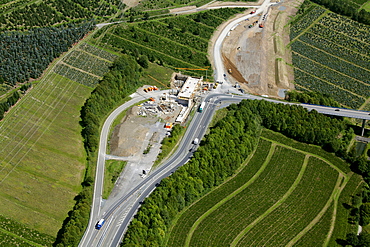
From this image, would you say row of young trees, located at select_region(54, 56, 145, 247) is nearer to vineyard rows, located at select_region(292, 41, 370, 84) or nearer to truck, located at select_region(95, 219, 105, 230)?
truck, located at select_region(95, 219, 105, 230)

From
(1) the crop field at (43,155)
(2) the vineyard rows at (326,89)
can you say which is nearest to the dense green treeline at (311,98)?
(2) the vineyard rows at (326,89)

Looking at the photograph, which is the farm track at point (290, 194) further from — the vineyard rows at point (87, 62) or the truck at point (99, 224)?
the vineyard rows at point (87, 62)

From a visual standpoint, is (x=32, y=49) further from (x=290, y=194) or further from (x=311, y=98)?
(x=290, y=194)

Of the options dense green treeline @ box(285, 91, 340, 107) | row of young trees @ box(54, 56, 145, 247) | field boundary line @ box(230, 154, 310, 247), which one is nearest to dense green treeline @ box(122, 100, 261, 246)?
row of young trees @ box(54, 56, 145, 247)

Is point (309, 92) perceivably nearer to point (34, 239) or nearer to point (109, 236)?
point (109, 236)

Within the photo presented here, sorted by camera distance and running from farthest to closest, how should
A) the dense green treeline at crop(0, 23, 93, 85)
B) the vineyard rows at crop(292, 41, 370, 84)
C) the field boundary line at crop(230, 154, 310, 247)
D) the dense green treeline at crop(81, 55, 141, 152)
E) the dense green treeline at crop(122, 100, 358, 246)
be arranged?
the vineyard rows at crop(292, 41, 370, 84) < the dense green treeline at crop(0, 23, 93, 85) < the dense green treeline at crop(81, 55, 141, 152) < the field boundary line at crop(230, 154, 310, 247) < the dense green treeline at crop(122, 100, 358, 246)

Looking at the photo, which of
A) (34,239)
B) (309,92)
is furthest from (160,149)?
(309,92)
